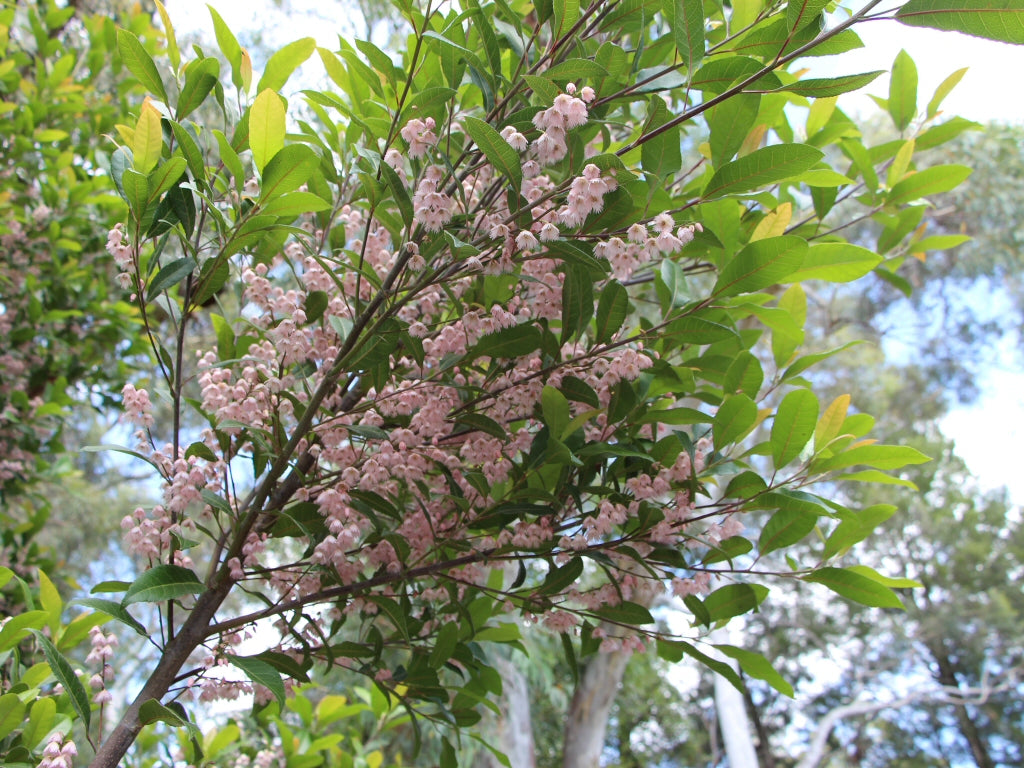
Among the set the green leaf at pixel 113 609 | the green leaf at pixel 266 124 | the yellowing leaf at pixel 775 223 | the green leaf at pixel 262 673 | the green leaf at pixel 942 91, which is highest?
the green leaf at pixel 942 91

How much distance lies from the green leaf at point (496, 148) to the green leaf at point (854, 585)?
0.76 m

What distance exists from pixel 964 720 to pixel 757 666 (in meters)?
16.3

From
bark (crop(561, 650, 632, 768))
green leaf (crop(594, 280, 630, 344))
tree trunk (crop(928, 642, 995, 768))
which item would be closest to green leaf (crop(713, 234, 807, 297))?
green leaf (crop(594, 280, 630, 344))

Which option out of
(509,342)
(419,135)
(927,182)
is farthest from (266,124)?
(927,182)

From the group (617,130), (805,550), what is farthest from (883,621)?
(617,130)

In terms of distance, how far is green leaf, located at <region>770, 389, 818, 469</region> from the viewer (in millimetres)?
1093

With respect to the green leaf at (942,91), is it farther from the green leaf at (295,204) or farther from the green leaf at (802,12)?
the green leaf at (295,204)

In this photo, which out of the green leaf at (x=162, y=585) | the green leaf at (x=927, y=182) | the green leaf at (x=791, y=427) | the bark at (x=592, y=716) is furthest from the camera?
the bark at (x=592, y=716)

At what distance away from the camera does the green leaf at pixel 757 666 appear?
1.12 metres

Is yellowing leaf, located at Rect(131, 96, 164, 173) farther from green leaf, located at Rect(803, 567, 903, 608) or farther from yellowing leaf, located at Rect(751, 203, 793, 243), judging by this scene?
green leaf, located at Rect(803, 567, 903, 608)

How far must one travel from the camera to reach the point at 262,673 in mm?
928

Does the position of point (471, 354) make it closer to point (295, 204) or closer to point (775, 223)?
point (295, 204)

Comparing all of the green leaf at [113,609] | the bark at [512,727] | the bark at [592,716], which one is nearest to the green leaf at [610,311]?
the green leaf at [113,609]

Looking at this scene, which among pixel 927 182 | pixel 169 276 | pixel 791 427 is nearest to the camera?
pixel 169 276
